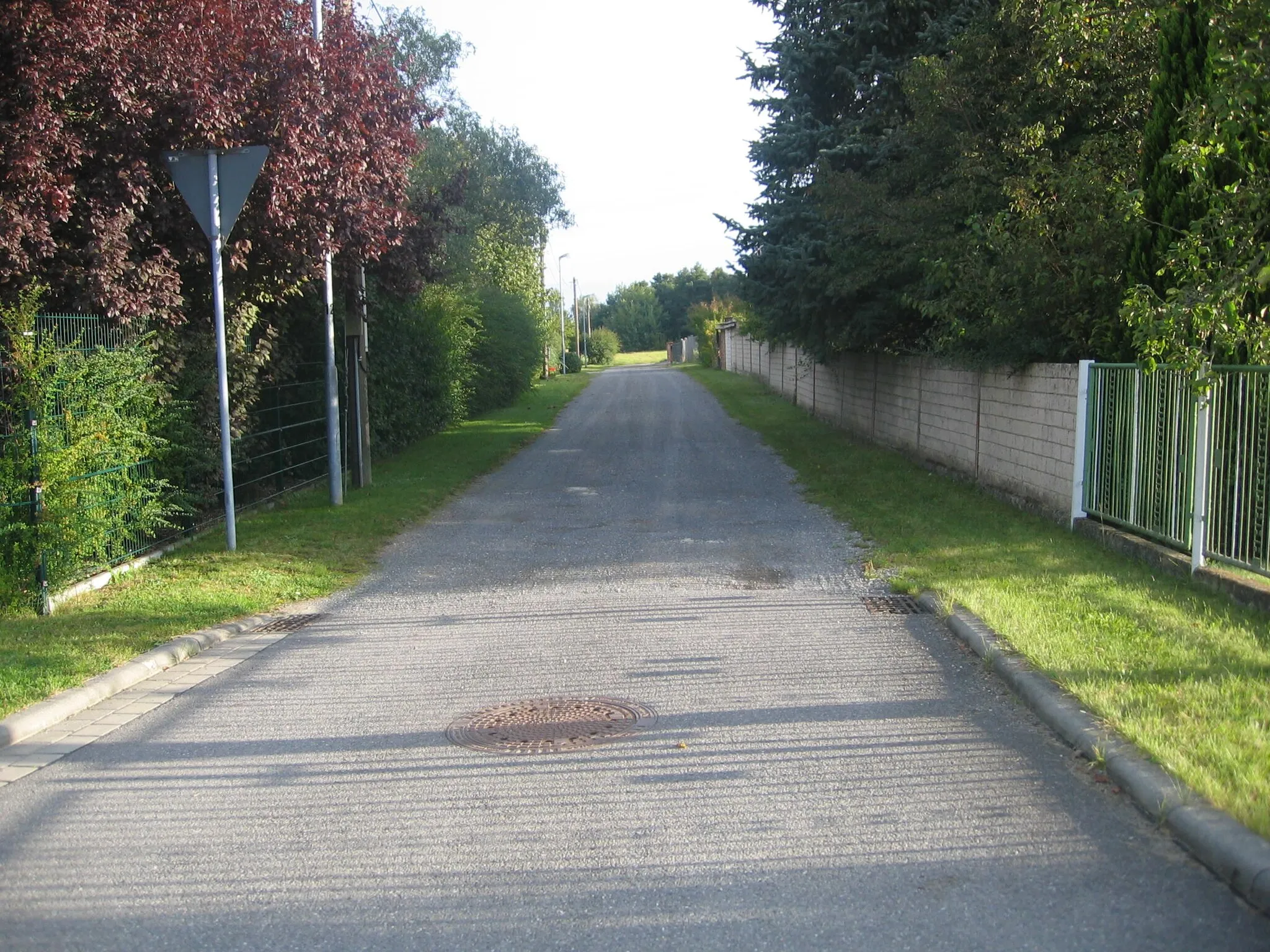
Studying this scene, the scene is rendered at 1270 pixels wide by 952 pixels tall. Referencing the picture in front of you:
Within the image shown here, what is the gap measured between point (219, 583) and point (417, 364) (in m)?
12.8

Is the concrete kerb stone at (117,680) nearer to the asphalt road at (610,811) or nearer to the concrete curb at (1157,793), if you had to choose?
the asphalt road at (610,811)

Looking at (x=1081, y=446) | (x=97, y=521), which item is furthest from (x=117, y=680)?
(x=1081, y=446)

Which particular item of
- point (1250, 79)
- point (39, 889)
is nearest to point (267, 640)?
point (39, 889)

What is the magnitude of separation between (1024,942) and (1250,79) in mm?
4578

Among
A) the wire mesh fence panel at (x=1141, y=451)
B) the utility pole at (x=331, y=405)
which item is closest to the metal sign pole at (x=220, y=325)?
the utility pole at (x=331, y=405)

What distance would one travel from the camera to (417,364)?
21766 millimetres

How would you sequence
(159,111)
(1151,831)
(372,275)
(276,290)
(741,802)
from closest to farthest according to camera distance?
(1151,831) → (741,802) → (159,111) → (276,290) → (372,275)

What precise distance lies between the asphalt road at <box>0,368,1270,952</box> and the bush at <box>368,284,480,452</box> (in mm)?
9830

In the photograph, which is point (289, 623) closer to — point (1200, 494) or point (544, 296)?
point (1200, 494)

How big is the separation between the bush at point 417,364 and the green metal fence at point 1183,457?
9585 millimetres

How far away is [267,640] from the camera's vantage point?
7812 mm

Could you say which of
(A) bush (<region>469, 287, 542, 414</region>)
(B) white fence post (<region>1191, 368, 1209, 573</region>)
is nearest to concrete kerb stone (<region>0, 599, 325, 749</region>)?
(B) white fence post (<region>1191, 368, 1209, 573</region>)

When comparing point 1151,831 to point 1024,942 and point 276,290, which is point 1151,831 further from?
point 276,290

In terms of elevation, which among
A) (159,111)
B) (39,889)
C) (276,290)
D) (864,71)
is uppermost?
(864,71)
